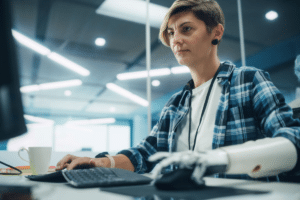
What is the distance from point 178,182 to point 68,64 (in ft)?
10.1

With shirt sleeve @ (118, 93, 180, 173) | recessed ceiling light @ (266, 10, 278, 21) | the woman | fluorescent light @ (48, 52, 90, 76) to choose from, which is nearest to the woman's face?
the woman

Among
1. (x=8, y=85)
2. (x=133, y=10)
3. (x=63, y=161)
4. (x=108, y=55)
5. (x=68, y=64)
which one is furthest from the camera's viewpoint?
(x=108, y=55)

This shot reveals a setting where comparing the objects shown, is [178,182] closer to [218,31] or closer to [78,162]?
[78,162]

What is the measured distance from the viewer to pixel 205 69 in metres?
1.25

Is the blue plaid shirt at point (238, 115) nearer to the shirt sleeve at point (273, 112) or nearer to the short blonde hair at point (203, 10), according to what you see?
the shirt sleeve at point (273, 112)

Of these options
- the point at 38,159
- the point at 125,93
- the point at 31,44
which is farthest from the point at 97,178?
the point at 125,93

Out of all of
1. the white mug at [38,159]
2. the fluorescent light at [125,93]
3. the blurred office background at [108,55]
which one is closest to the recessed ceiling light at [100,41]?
the blurred office background at [108,55]

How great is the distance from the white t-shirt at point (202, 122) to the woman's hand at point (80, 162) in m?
0.39

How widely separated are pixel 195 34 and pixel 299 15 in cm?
154

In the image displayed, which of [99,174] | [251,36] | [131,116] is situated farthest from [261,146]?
[131,116]

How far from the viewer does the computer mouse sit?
0.46 metres

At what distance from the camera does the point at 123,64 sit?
384 centimetres

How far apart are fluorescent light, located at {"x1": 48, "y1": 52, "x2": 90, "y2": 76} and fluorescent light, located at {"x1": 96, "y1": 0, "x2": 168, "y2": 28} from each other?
30.5 inches

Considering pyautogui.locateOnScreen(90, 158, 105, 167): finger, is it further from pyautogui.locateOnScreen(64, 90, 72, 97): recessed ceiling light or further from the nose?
pyautogui.locateOnScreen(64, 90, 72, 97): recessed ceiling light
